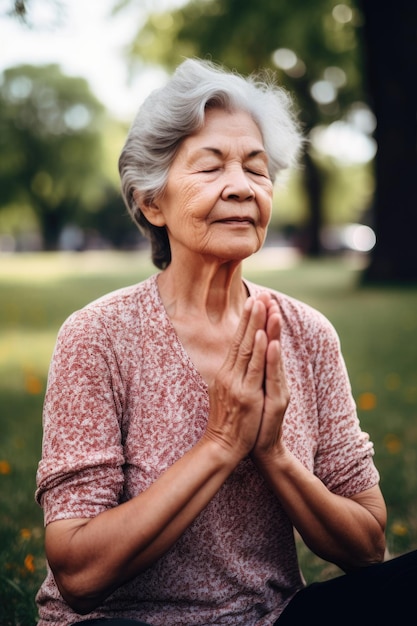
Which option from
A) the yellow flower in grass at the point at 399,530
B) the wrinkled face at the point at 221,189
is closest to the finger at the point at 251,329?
the wrinkled face at the point at 221,189

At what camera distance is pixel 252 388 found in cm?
204

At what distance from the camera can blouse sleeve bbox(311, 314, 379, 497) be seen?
7.75 feet

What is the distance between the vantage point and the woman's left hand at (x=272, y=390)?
2027 mm

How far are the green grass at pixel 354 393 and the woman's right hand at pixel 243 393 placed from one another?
4.58ft

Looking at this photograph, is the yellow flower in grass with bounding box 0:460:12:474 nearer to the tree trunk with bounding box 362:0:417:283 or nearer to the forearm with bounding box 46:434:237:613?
the forearm with bounding box 46:434:237:613

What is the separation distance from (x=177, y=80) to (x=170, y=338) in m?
0.84

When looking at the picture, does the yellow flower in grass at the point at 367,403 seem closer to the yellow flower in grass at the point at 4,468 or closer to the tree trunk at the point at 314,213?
the yellow flower in grass at the point at 4,468

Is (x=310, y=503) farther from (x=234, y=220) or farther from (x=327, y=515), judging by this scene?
(x=234, y=220)

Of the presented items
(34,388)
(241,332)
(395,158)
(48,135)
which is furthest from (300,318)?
(48,135)

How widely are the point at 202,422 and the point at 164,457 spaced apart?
160 mm

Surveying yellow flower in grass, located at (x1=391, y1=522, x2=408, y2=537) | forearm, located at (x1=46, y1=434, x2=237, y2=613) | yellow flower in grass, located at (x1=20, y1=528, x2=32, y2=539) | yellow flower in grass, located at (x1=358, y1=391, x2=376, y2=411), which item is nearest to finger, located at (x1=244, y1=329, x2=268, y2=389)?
forearm, located at (x1=46, y1=434, x2=237, y2=613)

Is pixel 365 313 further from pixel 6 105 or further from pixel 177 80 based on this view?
pixel 6 105

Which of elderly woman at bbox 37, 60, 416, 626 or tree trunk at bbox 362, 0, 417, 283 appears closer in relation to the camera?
elderly woman at bbox 37, 60, 416, 626

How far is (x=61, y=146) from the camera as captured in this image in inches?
2002
